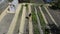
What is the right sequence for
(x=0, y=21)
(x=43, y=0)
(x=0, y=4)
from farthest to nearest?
(x=43, y=0) < (x=0, y=4) < (x=0, y=21)

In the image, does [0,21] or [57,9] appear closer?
[0,21]

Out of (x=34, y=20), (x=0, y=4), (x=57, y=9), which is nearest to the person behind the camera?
(x=34, y=20)

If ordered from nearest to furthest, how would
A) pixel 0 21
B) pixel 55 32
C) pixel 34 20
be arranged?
pixel 55 32
pixel 34 20
pixel 0 21

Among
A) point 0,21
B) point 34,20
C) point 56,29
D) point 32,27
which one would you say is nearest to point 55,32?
point 56,29

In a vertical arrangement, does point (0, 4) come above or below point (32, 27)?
above

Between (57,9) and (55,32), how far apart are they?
188 cm

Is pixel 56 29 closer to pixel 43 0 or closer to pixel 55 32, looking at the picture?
pixel 55 32

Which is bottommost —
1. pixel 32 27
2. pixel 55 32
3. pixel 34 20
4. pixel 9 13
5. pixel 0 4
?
pixel 55 32

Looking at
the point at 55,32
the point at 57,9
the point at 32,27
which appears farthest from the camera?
the point at 57,9

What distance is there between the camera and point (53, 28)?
2836mm

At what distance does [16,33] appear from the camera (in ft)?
9.39

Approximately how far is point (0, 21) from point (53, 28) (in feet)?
5.22

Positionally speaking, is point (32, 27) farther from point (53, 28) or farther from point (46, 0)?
point (46, 0)

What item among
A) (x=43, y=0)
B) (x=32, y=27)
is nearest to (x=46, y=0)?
(x=43, y=0)
